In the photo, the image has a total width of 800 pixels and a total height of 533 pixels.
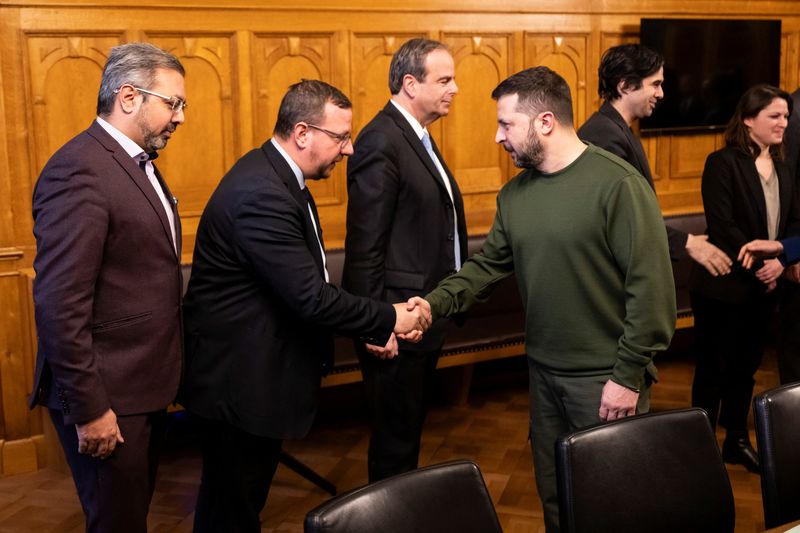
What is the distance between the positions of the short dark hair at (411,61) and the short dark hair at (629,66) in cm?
69

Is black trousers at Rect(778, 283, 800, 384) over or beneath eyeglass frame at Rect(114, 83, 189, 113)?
beneath

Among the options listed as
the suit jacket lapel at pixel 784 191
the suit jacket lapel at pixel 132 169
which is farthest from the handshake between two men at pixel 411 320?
the suit jacket lapel at pixel 784 191

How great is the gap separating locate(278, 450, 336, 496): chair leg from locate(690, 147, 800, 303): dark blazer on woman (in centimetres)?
186

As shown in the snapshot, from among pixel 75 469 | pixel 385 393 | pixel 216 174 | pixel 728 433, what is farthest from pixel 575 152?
pixel 216 174

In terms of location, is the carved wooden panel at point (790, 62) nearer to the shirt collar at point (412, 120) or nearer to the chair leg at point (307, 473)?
the shirt collar at point (412, 120)

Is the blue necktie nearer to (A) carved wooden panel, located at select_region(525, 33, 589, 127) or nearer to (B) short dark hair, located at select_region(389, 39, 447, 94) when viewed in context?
(B) short dark hair, located at select_region(389, 39, 447, 94)

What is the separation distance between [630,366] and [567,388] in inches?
8.7

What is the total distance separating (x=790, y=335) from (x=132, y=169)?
3.19 metres

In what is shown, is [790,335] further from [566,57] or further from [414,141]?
[566,57]

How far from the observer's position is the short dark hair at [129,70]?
8.73 ft

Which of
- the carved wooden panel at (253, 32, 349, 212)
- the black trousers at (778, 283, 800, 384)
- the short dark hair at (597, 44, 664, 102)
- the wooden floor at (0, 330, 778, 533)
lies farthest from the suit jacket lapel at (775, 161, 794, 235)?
the carved wooden panel at (253, 32, 349, 212)

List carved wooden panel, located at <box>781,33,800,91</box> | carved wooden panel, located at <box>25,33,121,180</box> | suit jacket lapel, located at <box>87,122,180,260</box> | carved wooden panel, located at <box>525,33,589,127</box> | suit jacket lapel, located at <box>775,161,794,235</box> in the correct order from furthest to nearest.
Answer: carved wooden panel, located at <box>781,33,800,91</box> → carved wooden panel, located at <box>525,33,589,127</box> → carved wooden panel, located at <box>25,33,121,180</box> → suit jacket lapel, located at <box>775,161,794,235</box> → suit jacket lapel, located at <box>87,122,180,260</box>

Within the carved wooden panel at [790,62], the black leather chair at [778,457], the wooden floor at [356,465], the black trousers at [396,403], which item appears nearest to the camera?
the black leather chair at [778,457]

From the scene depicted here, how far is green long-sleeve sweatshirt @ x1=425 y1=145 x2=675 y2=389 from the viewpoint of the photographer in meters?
2.71
